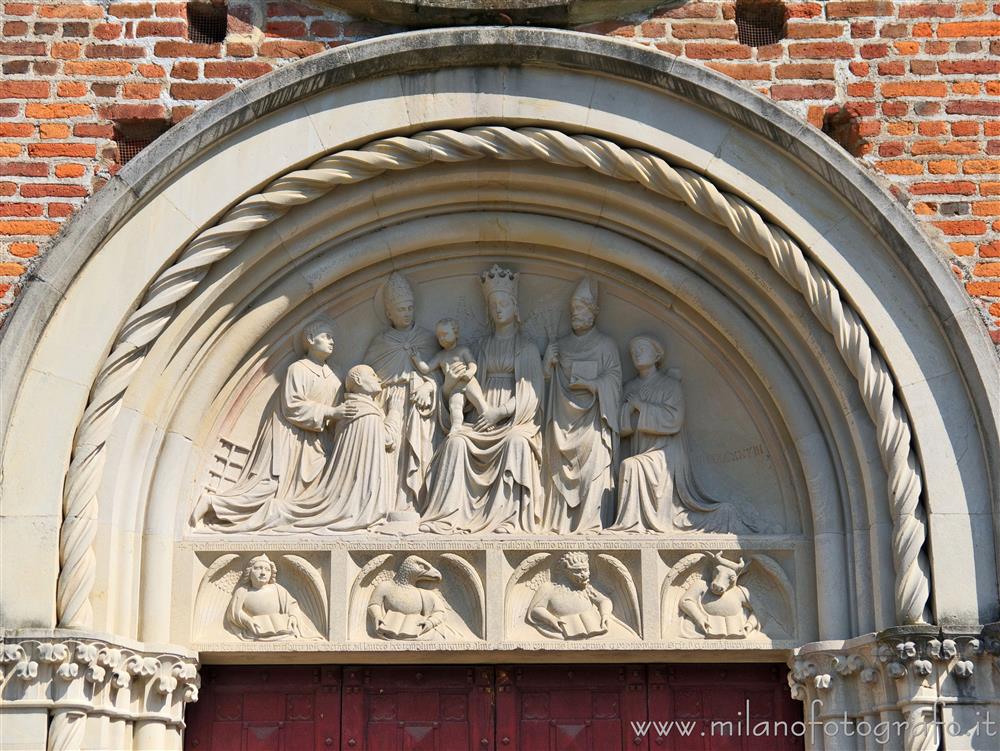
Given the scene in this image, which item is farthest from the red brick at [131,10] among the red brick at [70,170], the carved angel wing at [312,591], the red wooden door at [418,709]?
the red wooden door at [418,709]

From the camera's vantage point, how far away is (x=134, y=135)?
8.06 metres

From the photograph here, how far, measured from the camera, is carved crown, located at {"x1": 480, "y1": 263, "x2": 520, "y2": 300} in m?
8.38

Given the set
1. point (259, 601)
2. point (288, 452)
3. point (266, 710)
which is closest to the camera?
point (259, 601)

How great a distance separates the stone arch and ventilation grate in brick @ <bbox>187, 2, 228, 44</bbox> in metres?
0.57

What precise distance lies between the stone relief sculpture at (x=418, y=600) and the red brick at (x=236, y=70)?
249 centimetres

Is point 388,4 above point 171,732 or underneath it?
above

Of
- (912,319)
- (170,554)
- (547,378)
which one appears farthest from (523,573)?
(912,319)

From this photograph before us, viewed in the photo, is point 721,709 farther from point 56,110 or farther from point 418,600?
point 56,110

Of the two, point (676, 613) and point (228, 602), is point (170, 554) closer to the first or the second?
point (228, 602)

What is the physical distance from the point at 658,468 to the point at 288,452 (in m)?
1.87

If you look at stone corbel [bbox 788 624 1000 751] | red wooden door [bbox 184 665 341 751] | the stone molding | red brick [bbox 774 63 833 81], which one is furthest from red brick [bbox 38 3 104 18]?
stone corbel [bbox 788 624 1000 751]

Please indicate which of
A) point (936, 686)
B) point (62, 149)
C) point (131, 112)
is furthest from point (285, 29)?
point (936, 686)

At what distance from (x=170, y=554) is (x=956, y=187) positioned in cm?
422

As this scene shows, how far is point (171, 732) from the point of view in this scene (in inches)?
302
